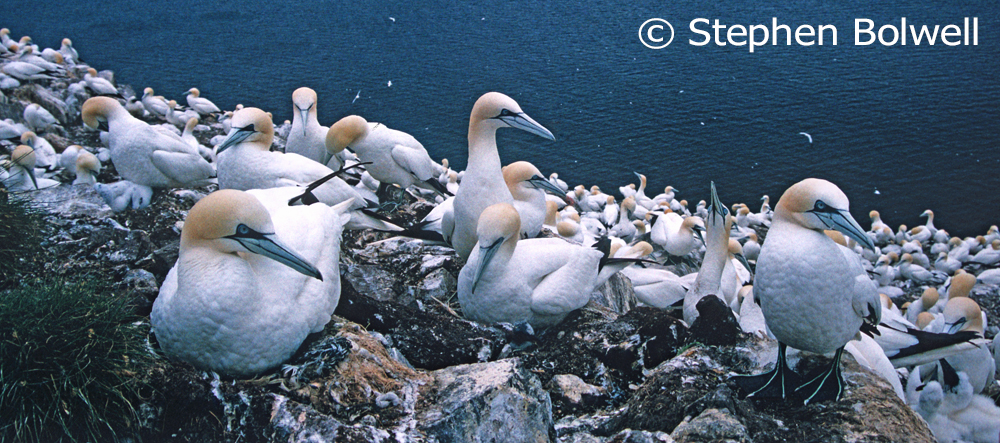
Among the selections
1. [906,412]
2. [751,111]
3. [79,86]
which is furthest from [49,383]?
[751,111]

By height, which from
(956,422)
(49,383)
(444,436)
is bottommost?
(956,422)

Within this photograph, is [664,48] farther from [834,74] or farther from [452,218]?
[452,218]

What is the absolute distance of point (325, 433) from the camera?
7.44 feet

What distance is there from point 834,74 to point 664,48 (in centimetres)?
375

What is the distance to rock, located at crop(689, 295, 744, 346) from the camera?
332cm

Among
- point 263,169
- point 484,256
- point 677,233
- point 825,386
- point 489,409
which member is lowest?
point 677,233

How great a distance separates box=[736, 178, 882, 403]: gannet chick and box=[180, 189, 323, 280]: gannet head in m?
2.02

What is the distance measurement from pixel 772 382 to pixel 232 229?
2.32 meters

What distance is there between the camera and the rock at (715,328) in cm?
332

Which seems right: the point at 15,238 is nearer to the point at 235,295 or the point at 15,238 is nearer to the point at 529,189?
the point at 235,295

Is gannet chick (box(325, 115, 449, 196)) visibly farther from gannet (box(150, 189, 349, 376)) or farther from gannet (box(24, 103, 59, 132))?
gannet (box(24, 103, 59, 132))

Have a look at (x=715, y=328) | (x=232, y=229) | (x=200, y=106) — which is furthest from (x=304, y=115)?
(x=200, y=106)

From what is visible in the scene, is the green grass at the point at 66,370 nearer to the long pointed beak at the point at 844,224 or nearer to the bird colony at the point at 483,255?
the bird colony at the point at 483,255

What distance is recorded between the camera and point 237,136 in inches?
200
